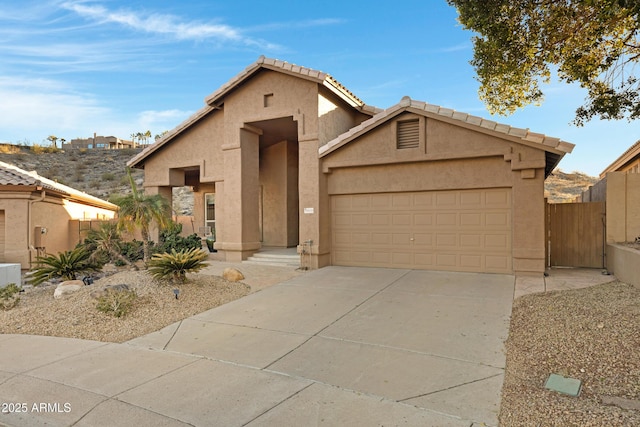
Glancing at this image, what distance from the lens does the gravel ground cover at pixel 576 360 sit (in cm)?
349

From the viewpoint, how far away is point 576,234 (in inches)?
449

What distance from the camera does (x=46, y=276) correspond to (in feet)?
31.8

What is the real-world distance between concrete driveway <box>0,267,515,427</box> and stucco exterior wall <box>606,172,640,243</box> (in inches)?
198

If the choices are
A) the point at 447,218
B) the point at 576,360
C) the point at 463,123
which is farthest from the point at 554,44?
the point at 576,360

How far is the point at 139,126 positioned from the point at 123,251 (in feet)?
179

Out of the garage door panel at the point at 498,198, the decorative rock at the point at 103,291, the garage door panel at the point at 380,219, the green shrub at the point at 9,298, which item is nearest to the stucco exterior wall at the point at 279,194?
the garage door panel at the point at 380,219

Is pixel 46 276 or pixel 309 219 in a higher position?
pixel 309 219

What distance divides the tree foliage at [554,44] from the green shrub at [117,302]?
30.3 feet

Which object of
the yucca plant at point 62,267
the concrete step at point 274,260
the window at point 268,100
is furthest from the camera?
the window at point 268,100

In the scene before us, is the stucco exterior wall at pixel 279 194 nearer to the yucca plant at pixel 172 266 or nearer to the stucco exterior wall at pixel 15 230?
the yucca plant at pixel 172 266

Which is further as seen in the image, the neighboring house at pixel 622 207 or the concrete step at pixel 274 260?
the concrete step at pixel 274 260

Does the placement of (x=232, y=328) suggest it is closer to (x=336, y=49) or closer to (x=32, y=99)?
(x=336, y=49)

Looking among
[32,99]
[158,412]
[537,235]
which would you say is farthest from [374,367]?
[32,99]

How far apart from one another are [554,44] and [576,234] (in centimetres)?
565
